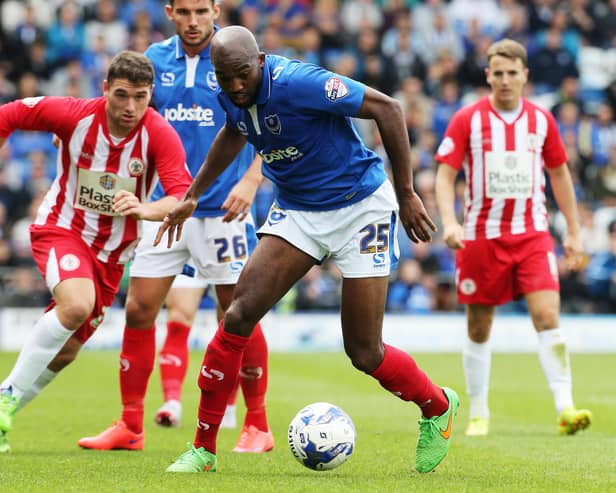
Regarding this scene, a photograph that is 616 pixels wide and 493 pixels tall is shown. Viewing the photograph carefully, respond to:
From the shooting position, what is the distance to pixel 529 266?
27.5 ft

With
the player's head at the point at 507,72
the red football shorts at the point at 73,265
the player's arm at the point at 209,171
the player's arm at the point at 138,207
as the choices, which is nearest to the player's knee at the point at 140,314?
the red football shorts at the point at 73,265

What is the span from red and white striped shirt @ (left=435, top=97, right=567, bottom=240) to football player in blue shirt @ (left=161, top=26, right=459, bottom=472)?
2.75 meters

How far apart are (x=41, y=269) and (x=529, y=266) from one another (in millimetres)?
3596

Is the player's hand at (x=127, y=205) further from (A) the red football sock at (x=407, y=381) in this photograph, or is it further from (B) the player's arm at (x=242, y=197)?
(A) the red football sock at (x=407, y=381)

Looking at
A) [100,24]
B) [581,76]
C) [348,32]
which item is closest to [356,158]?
[100,24]

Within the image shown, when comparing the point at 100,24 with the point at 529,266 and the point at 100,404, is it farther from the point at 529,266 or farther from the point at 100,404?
the point at 529,266

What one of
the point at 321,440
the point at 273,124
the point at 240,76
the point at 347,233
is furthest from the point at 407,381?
the point at 240,76

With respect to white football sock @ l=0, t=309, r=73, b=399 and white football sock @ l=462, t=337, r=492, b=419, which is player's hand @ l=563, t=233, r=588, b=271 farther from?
white football sock @ l=0, t=309, r=73, b=399

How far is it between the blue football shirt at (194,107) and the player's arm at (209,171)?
5.16 ft

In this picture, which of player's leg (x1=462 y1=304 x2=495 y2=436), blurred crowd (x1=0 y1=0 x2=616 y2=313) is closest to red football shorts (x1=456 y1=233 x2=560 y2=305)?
player's leg (x1=462 y1=304 x2=495 y2=436)

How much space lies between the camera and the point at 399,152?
550 centimetres

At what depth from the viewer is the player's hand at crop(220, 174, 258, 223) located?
21.6 ft

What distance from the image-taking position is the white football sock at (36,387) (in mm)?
6747

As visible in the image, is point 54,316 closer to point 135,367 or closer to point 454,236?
point 135,367
